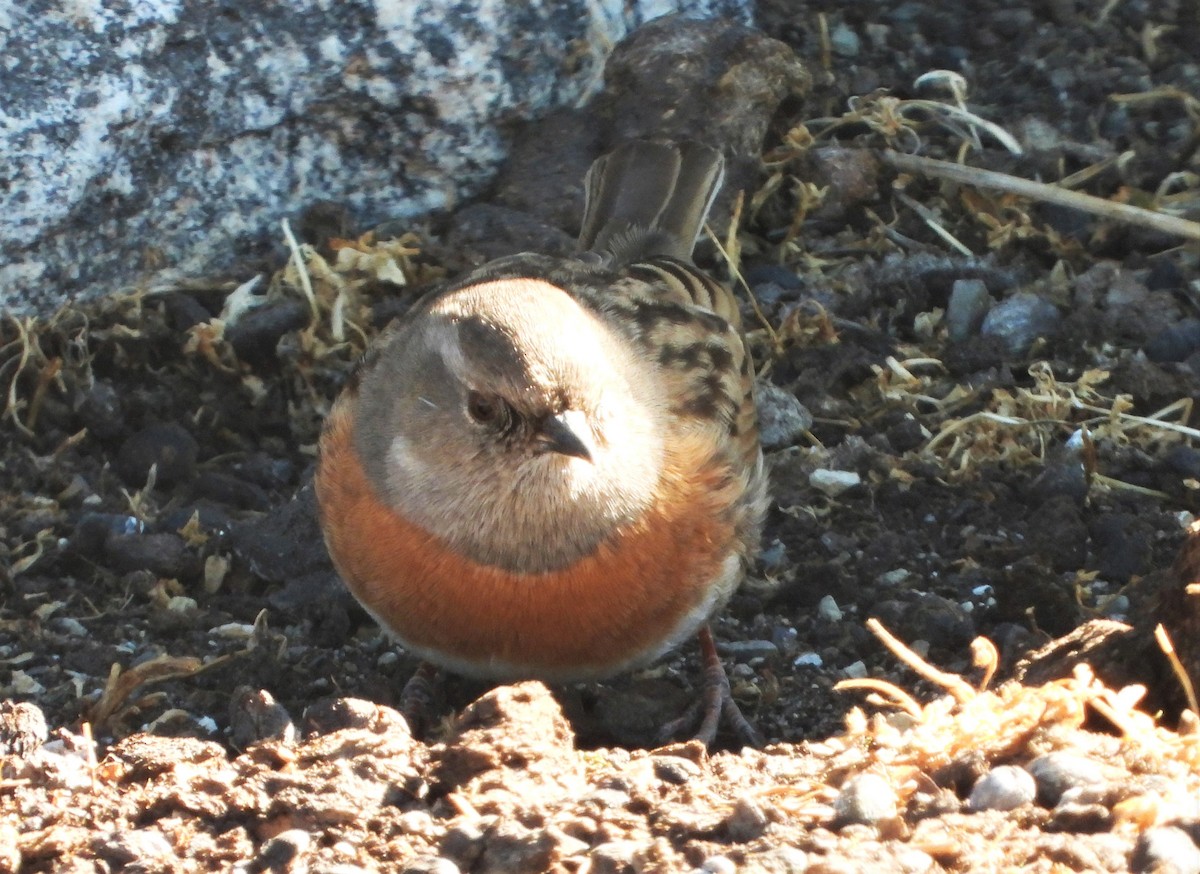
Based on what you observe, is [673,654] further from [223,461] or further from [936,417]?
[223,461]

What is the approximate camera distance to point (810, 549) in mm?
5953

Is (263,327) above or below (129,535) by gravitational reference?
above

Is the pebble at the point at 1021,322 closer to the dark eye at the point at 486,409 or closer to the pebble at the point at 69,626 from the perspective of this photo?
the dark eye at the point at 486,409

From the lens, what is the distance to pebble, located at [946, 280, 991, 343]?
271 inches

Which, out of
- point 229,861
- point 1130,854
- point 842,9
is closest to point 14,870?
point 229,861

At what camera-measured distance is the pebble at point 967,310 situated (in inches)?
271

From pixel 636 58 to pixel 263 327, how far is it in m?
1.88

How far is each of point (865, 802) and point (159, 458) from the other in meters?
3.54

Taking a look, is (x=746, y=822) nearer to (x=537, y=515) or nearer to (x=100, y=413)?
(x=537, y=515)

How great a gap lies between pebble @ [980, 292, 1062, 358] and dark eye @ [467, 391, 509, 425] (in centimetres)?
253

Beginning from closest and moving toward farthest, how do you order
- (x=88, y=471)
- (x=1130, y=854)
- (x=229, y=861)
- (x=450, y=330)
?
(x=1130, y=854), (x=229, y=861), (x=450, y=330), (x=88, y=471)

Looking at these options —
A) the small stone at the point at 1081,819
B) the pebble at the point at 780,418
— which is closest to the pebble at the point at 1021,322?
the pebble at the point at 780,418

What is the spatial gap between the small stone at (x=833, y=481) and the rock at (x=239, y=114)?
1.90 metres

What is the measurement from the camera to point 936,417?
21.2 ft
